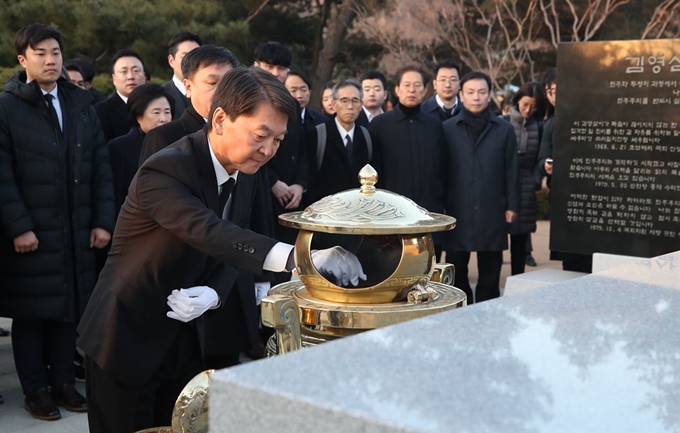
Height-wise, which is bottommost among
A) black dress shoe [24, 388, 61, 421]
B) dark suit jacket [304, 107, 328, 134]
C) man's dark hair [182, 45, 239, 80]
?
black dress shoe [24, 388, 61, 421]

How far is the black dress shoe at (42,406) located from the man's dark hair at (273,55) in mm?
2436

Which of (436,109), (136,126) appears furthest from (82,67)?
(436,109)

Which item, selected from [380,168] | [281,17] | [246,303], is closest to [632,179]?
[380,168]

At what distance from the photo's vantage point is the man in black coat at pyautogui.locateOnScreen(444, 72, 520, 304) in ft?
20.0

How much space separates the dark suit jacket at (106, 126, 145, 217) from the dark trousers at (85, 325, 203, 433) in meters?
2.27

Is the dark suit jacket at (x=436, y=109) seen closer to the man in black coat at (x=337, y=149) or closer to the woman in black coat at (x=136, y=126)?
the man in black coat at (x=337, y=149)

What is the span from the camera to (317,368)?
1323mm

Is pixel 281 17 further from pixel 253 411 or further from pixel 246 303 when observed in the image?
pixel 253 411

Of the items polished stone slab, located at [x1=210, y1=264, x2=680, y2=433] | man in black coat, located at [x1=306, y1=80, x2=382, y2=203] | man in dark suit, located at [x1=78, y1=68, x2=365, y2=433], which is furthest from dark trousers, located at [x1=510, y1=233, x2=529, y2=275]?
polished stone slab, located at [x1=210, y1=264, x2=680, y2=433]

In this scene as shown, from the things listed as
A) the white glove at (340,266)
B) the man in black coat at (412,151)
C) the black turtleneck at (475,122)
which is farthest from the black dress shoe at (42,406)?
the black turtleneck at (475,122)

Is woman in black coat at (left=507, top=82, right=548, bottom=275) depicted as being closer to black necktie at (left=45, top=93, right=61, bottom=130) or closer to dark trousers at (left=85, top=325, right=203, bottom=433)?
black necktie at (left=45, top=93, right=61, bottom=130)

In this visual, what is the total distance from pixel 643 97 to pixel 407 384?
4.74 meters

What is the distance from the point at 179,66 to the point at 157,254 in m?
2.81

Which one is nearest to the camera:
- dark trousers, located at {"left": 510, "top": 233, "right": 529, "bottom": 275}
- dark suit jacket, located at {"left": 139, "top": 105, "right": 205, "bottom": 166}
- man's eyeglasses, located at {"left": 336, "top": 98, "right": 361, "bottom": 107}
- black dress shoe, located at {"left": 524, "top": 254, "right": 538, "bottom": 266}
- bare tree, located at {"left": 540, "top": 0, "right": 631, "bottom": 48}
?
dark suit jacket, located at {"left": 139, "top": 105, "right": 205, "bottom": 166}
